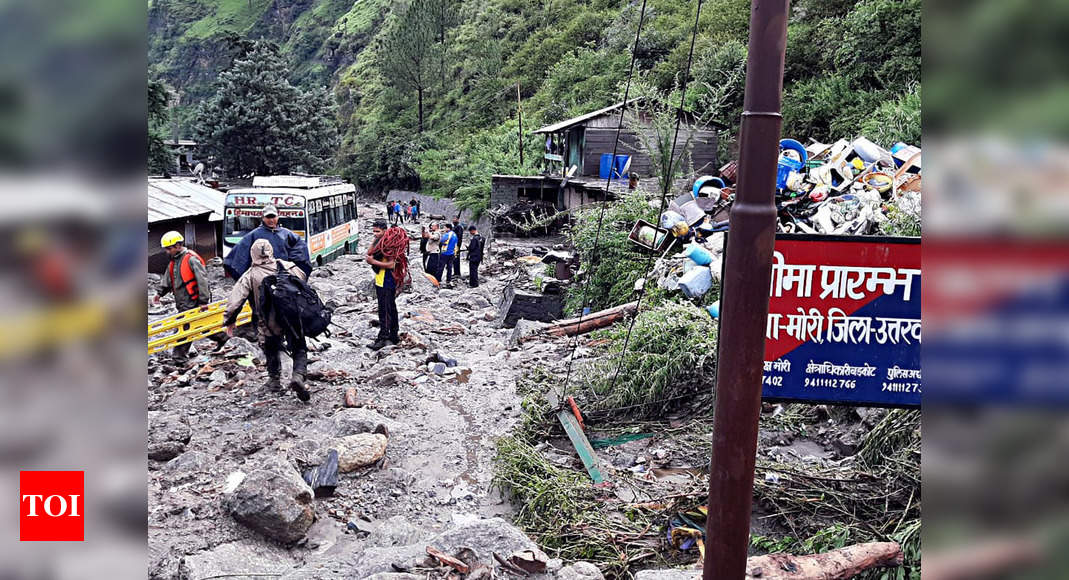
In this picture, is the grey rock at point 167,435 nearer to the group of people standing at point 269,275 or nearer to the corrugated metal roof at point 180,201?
the group of people standing at point 269,275

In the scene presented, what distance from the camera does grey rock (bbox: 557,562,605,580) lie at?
155 inches

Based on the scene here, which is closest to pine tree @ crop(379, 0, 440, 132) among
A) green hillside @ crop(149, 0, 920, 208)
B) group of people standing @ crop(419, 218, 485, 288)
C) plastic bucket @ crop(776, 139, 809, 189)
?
green hillside @ crop(149, 0, 920, 208)

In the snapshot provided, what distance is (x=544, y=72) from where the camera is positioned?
4622 centimetres

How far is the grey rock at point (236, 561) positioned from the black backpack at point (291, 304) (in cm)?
282

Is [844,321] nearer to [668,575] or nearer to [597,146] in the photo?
[668,575]

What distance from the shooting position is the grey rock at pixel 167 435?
6.07 metres

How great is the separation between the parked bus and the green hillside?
4717 millimetres

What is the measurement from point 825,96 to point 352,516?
1951 cm

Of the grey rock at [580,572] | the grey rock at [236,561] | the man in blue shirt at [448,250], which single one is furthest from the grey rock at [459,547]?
the man in blue shirt at [448,250]
